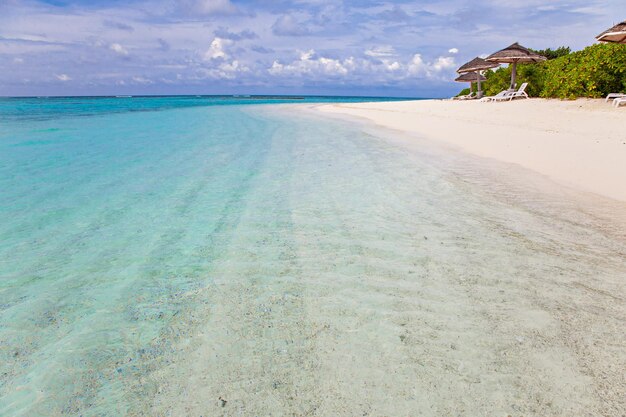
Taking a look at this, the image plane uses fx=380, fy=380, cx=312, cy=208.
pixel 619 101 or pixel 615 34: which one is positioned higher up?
pixel 615 34

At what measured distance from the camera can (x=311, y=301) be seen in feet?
10.3

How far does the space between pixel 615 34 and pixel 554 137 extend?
6.53 metres

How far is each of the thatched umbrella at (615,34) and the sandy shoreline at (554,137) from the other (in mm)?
2348

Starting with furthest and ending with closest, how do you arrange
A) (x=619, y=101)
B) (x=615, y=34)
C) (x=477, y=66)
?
(x=477, y=66) → (x=619, y=101) → (x=615, y=34)

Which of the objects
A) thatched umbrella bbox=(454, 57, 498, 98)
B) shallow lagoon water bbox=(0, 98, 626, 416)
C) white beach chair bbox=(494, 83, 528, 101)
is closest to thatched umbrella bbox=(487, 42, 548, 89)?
white beach chair bbox=(494, 83, 528, 101)

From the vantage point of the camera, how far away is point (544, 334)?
8.77 ft

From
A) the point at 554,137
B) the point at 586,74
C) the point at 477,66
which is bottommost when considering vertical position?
the point at 554,137

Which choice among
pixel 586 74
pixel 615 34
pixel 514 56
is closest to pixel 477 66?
pixel 514 56

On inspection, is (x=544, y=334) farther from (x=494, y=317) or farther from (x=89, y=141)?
(x=89, y=141)

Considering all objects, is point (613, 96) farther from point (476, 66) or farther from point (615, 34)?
point (476, 66)

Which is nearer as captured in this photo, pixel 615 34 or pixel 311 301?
pixel 311 301

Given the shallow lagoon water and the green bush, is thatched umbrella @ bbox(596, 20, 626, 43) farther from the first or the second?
the shallow lagoon water

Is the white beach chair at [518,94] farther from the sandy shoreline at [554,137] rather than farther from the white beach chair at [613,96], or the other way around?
the white beach chair at [613,96]

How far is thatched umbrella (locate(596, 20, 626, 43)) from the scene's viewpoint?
13664 mm
